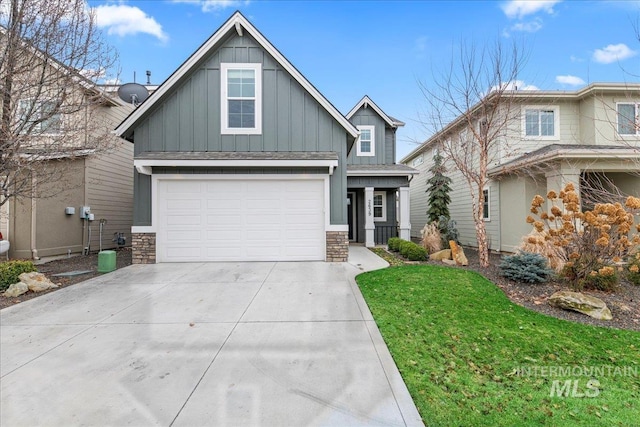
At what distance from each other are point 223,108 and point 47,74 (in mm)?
4052

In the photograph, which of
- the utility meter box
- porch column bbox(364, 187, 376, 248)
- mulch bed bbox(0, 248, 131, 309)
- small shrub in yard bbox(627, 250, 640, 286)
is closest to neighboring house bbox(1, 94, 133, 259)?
the utility meter box

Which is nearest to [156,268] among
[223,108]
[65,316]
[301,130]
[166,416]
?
[65,316]

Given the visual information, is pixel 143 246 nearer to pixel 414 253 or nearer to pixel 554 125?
pixel 414 253

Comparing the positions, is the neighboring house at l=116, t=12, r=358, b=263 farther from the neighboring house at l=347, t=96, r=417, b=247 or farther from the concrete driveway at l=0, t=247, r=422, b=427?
the neighboring house at l=347, t=96, r=417, b=247

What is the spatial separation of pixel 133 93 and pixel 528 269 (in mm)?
15654

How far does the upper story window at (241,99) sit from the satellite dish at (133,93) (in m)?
6.42

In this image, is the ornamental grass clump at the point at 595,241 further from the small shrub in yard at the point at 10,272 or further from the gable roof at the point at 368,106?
the small shrub in yard at the point at 10,272

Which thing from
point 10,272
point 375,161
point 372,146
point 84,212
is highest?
point 372,146

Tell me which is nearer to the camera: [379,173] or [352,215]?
[379,173]

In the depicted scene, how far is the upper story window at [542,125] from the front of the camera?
12164 millimetres

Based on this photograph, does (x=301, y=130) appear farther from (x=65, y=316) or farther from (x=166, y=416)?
(x=166, y=416)

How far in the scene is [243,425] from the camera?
2.44 meters

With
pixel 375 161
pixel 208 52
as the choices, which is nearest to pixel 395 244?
pixel 375 161

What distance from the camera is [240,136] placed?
9.34 metres
